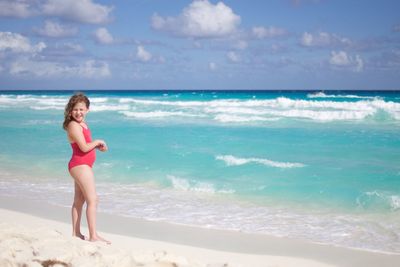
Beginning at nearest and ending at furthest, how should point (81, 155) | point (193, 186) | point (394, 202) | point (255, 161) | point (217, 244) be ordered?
point (81, 155), point (217, 244), point (394, 202), point (193, 186), point (255, 161)

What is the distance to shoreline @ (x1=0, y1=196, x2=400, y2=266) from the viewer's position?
4.77 m

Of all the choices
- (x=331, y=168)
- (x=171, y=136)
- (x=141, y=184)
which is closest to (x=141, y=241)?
(x=141, y=184)

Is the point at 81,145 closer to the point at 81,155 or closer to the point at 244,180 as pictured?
the point at 81,155

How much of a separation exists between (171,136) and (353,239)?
12.5 metres

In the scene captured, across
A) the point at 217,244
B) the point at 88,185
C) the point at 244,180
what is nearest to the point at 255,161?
the point at 244,180

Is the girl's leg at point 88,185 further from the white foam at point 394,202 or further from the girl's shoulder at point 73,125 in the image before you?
the white foam at point 394,202

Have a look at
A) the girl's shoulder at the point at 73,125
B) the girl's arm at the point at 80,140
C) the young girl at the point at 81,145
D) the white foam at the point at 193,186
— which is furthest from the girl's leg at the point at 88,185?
the white foam at the point at 193,186

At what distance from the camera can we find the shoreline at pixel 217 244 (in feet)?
15.6

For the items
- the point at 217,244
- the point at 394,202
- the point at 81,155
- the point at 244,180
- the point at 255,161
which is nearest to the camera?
the point at 81,155

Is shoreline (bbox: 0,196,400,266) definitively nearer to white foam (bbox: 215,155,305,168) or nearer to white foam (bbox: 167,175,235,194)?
white foam (bbox: 167,175,235,194)

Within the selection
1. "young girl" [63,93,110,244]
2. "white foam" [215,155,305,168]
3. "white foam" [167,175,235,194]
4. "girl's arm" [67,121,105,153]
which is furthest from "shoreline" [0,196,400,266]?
"white foam" [215,155,305,168]

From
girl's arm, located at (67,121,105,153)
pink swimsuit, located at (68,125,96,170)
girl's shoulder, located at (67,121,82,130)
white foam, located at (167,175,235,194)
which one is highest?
girl's shoulder, located at (67,121,82,130)

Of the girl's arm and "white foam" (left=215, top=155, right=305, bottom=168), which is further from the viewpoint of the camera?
"white foam" (left=215, top=155, right=305, bottom=168)

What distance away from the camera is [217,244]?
538 cm
